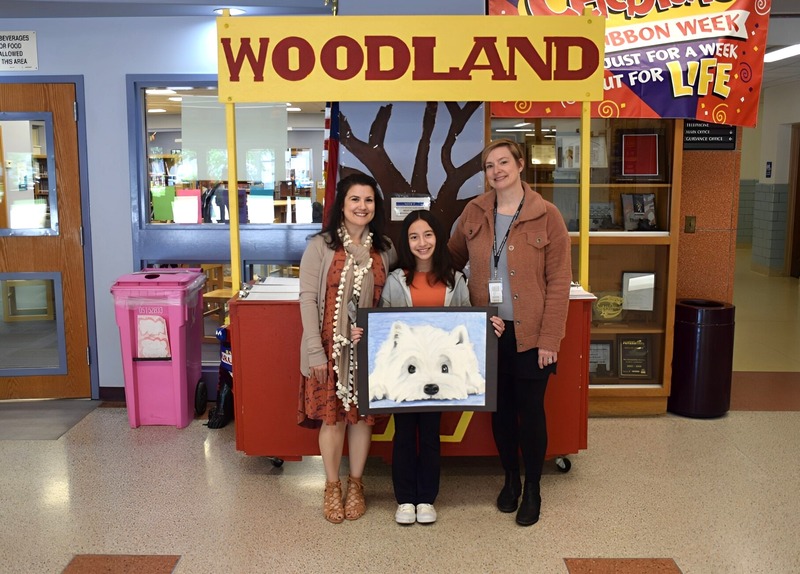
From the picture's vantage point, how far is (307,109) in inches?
195

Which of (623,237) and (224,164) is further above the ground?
(224,164)

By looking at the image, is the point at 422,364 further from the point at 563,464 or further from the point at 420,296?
the point at 563,464

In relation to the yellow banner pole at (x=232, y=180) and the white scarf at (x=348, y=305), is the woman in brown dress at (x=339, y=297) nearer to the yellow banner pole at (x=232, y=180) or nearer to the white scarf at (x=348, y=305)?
the white scarf at (x=348, y=305)

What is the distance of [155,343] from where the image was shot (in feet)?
14.9

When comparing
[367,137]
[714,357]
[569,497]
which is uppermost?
[367,137]

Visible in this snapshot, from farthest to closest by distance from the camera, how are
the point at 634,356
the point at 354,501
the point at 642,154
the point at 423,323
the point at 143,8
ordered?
1. the point at 634,356
2. the point at 642,154
3. the point at 143,8
4. the point at 354,501
5. the point at 423,323

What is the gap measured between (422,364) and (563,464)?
1180 millimetres

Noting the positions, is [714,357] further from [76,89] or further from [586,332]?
[76,89]

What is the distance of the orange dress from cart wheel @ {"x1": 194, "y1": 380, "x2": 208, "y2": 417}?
64.5 inches

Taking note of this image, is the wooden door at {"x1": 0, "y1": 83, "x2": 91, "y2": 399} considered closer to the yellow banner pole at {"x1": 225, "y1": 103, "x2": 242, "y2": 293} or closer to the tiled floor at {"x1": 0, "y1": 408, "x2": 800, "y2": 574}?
the tiled floor at {"x1": 0, "y1": 408, "x2": 800, "y2": 574}

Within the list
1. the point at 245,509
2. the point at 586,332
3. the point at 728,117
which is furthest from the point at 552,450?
the point at 728,117

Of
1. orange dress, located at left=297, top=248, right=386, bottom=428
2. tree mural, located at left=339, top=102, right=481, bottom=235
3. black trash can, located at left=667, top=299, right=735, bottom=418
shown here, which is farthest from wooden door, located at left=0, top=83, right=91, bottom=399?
black trash can, located at left=667, top=299, right=735, bottom=418

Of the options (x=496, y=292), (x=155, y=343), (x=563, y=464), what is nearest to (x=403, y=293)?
(x=496, y=292)

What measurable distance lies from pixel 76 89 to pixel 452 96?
2681mm
